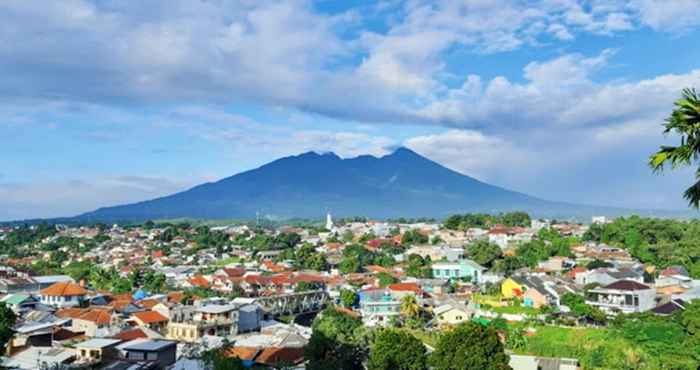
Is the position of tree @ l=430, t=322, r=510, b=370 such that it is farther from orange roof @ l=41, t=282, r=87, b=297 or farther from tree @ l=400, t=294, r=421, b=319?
orange roof @ l=41, t=282, r=87, b=297

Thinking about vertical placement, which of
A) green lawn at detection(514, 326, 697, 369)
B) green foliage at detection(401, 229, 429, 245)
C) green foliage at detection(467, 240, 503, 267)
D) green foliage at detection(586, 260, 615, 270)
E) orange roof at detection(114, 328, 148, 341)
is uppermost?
green foliage at detection(401, 229, 429, 245)

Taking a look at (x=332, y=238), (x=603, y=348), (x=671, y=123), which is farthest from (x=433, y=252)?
(x=671, y=123)

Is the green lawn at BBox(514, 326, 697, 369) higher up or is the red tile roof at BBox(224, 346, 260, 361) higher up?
the red tile roof at BBox(224, 346, 260, 361)

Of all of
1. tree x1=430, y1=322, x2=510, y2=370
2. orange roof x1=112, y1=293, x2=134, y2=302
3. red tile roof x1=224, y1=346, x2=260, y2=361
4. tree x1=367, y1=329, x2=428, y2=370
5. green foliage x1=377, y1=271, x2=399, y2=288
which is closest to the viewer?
tree x1=430, y1=322, x2=510, y2=370

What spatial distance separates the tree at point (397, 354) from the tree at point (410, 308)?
414 inches

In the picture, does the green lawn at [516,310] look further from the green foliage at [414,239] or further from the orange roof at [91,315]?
the green foliage at [414,239]

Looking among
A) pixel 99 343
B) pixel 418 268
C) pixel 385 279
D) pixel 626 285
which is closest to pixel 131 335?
pixel 99 343

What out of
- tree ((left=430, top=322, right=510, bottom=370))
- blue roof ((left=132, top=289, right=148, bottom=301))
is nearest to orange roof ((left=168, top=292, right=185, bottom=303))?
blue roof ((left=132, top=289, right=148, bottom=301))

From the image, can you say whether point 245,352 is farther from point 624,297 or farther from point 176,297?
point 624,297

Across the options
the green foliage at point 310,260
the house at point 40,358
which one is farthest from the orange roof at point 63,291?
the green foliage at point 310,260

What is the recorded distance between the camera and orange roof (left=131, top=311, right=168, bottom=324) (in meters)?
26.0

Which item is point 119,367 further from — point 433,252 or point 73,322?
point 433,252

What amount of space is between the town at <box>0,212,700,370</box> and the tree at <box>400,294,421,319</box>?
7 centimetres

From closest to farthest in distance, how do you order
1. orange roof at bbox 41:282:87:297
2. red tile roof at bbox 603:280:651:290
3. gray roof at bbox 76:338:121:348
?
1. gray roof at bbox 76:338:121:348
2. red tile roof at bbox 603:280:651:290
3. orange roof at bbox 41:282:87:297
